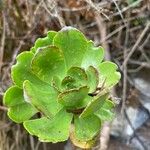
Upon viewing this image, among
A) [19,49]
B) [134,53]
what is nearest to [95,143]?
[19,49]

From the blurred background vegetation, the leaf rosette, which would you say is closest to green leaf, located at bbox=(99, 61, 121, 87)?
the leaf rosette

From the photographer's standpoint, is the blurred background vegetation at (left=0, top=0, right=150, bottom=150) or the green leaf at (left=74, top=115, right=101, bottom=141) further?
the blurred background vegetation at (left=0, top=0, right=150, bottom=150)

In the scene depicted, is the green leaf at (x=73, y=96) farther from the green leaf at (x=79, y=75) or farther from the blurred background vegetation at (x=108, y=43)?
the blurred background vegetation at (x=108, y=43)

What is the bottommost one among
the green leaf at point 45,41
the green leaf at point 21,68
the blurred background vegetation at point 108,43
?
the blurred background vegetation at point 108,43

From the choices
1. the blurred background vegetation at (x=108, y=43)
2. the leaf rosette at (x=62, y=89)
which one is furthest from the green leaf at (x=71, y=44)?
the blurred background vegetation at (x=108, y=43)

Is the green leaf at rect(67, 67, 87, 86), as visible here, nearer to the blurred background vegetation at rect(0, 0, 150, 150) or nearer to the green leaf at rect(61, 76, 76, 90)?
the green leaf at rect(61, 76, 76, 90)

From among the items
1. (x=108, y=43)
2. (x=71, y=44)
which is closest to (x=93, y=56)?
(x=71, y=44)
